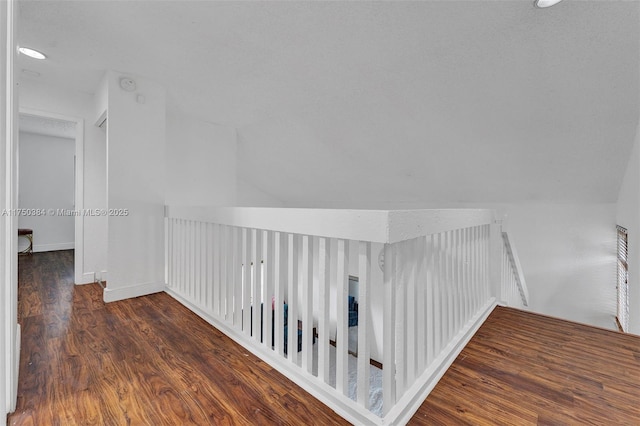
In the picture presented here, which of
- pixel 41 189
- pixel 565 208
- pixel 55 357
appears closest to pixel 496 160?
pixel 565 208

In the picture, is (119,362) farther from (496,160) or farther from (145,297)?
(496,160)

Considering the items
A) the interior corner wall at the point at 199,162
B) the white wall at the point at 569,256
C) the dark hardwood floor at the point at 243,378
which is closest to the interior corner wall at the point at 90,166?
the interior corner wall at the point at 199,162

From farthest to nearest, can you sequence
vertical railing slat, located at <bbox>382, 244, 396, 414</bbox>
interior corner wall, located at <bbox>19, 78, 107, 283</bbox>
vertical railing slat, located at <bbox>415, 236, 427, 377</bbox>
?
interior corner wall, located at <bbox>19, 78, 107, 283</bbox>, vertical railing slat, located at <bbox>415, 236, 427, 377</bbox>, vertical railing slat, located at <bbox>382, 244, 396, 414</bbox>

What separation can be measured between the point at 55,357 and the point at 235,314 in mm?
953

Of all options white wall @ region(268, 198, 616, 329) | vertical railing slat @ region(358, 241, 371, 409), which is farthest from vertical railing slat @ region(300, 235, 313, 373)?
white wall @ region(268, 198, 616, 329)

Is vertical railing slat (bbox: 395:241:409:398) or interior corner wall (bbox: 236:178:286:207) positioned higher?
interior corner wall (bbox: 236:178:286:207)

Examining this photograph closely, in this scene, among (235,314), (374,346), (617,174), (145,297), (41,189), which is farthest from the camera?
(41,189)

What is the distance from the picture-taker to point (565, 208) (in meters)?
3.63

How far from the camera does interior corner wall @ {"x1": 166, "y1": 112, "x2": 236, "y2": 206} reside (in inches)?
140

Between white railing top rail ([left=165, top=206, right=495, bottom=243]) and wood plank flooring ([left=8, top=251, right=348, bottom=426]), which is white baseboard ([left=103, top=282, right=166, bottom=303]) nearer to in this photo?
wood plank flooring ([left=8, top=251, right=348, bottom=426])

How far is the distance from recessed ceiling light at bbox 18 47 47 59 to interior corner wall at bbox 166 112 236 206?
4.05 feet

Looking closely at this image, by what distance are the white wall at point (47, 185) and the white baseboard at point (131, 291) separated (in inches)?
158

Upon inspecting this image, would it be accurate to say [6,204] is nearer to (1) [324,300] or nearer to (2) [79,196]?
(1) [324,300]

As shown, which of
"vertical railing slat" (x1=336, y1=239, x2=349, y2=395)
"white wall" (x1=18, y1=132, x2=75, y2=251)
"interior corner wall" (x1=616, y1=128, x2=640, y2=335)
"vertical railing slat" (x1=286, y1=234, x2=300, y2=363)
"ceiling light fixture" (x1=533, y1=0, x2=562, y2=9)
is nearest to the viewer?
"vertical railing slat" (x1=336, y1=239, x2=349, y2=395)
